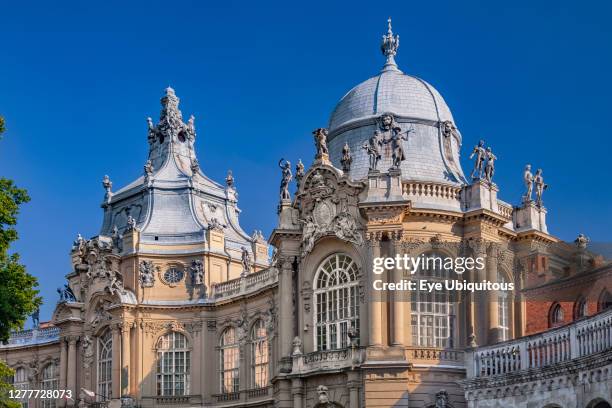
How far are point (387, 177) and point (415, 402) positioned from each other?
860 cm

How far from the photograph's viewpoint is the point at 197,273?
60.4 meters

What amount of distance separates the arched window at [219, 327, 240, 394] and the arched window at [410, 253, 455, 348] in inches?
621

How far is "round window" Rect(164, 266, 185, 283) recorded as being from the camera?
200 ft

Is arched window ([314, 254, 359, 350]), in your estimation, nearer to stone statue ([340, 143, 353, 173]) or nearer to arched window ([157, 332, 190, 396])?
stone statue ([340, 143, 353, 173])

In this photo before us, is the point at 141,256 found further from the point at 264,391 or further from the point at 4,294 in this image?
the point at 4,294

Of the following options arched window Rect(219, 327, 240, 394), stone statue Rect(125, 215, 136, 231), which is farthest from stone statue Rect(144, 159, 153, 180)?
arched window Rect(219, 327, 240, 394)

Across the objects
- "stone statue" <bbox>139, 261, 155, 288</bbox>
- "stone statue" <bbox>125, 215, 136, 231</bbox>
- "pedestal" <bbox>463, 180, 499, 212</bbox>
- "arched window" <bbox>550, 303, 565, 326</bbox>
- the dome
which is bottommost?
"arched window" <bbox>550, 303, 565, 326</bbox>

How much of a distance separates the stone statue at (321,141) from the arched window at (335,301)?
13.8 feet

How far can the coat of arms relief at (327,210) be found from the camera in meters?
45.3

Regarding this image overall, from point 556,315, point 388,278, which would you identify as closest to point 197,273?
point 388,278

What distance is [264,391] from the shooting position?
5491cm

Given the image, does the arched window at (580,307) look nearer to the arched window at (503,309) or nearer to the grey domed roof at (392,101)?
the arched window at (503,309)

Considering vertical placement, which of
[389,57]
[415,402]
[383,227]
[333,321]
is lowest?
[415,402]

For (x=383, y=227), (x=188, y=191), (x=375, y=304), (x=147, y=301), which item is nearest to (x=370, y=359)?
(x=375, y=304)
